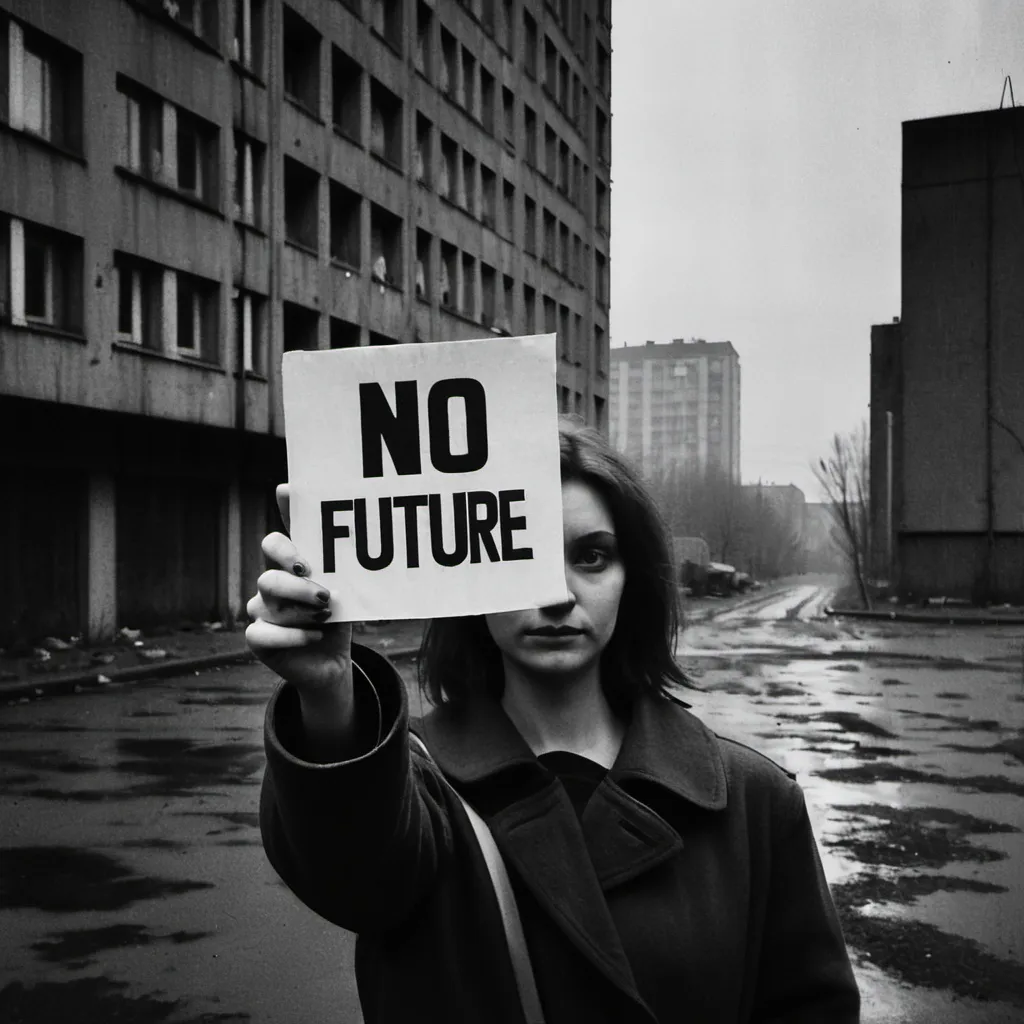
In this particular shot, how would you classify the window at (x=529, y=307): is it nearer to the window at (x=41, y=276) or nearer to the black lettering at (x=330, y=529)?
the window at (x=41, y=276)

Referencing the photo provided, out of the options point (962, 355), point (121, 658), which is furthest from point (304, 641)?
point (962, 355)

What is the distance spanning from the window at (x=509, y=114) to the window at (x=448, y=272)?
6901 millimetres

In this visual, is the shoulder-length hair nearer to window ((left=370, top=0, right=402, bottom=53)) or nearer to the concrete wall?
window ((left=370, top=0, right=402, bottom=53))

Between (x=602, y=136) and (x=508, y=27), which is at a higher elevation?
(x=508, y=27)

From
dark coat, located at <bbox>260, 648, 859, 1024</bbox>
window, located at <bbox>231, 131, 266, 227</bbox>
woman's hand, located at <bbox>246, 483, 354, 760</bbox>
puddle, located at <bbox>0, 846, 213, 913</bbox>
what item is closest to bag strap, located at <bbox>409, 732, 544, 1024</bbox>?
dark coat, located at <bbox>260, 648, 859, 1024</bbox>

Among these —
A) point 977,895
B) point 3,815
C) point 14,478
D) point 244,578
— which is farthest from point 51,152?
point 977,895

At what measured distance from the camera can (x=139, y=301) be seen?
22.2 metres

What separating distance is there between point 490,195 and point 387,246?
8.49 metres

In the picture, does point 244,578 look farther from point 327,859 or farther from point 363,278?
point 327,859

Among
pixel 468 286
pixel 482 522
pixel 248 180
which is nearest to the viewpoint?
pixel 482 522

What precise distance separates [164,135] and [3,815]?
17.7 meters

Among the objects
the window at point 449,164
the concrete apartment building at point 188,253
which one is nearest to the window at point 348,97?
the concrete apartment building at point 188,253

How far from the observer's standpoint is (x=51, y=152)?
19578mm

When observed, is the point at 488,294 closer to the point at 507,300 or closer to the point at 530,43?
the point at 507,300
